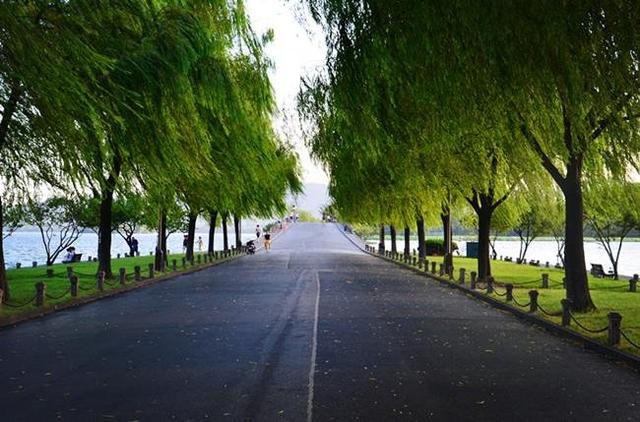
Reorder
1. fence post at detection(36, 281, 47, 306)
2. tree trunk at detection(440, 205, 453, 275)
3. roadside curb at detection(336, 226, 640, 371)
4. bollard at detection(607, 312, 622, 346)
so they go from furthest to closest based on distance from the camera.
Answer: tree trunk at detection(440, 205, 453, 275), fence post at detection(36, 281, 47, 306), bollard at detection(607, 312, 622, 346), roadside curb at detection(336, 226, 640, 371)

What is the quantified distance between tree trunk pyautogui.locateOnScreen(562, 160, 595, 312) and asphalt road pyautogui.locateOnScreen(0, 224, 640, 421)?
5.73ft

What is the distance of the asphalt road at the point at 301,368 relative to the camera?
682 centimetres

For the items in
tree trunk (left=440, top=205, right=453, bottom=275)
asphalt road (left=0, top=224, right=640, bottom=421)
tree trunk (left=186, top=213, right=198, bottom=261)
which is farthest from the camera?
tree trunk (left=186, top=213, right=198, bottom=261)

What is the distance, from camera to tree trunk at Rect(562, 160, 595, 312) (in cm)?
1509

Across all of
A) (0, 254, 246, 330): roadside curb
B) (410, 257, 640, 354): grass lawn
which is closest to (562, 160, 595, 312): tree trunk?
(410, 257, 640, 354): grass lawn

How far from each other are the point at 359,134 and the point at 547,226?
50.2 metres

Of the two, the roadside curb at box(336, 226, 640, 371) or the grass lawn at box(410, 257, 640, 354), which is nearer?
the roadside curb at box(336, 226, 640, 371)

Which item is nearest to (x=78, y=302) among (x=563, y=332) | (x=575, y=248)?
(x=563, y=332)

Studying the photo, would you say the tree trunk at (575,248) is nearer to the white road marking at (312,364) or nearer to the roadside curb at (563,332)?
the roadside curb at (563,332)

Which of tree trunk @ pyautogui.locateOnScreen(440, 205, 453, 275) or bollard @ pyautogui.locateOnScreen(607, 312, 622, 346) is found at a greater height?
tree trunk @ pyautogui.locateOnScreen(440, 205, 453, 275)

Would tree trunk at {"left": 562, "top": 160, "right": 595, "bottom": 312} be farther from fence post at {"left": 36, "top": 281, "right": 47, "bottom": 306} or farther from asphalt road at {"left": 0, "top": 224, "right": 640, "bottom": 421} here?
fence post at {"left": 36, "top": 281, "right": 47, "bottom": 306}

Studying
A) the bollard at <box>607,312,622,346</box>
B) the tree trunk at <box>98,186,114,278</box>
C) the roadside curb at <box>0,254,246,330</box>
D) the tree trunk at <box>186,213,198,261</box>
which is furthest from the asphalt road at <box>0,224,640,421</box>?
the tree trunk at <box>186,213,198,261</box>

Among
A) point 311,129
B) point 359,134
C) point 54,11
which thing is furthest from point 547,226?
point 54,11

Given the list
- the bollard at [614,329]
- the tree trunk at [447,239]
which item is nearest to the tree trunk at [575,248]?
the bollard at [614,329]
